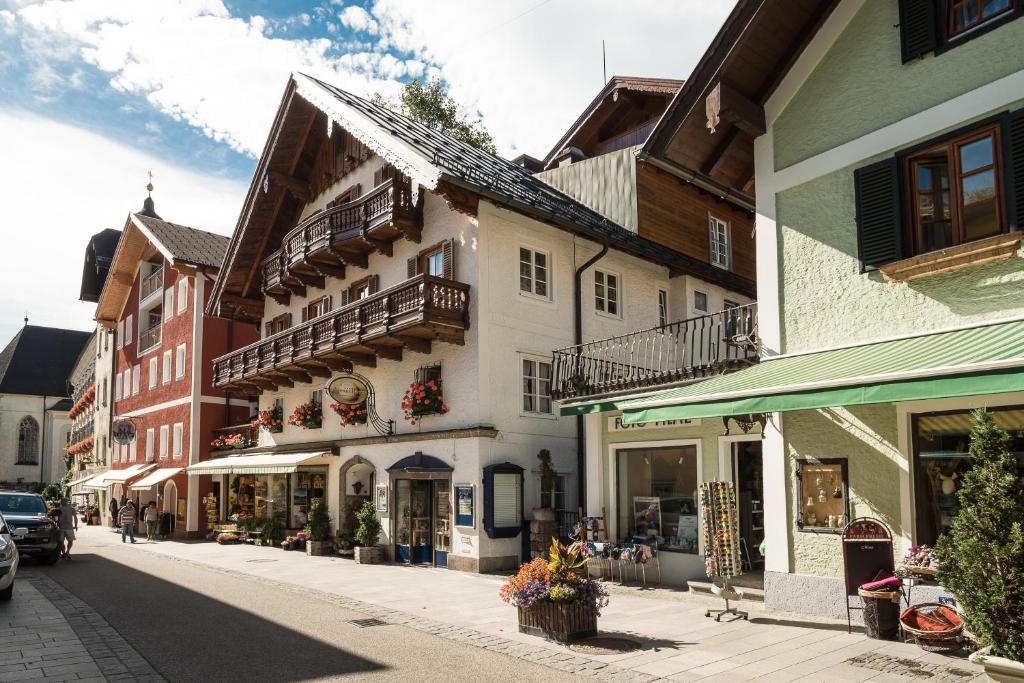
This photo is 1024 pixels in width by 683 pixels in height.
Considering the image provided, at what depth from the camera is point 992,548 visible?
7.20 meters

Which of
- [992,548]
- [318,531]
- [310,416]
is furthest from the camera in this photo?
[310,416]

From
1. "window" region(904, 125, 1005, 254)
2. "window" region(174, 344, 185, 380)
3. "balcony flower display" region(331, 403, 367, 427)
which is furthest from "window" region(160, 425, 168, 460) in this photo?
"window" region(904, 125, 1005, 254)

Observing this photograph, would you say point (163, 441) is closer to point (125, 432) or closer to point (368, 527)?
point (125, 432)

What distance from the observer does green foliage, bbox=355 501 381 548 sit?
68.5 ft

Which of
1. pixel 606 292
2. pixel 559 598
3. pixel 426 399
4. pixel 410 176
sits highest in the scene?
pixel 410 176

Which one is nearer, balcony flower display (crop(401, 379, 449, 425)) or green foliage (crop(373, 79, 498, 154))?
balcony flower display (crop(401, 379, 449, 425))

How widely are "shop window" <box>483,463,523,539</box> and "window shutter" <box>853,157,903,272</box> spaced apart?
9581 mm

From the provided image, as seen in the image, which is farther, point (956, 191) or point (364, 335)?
point (364, 335)

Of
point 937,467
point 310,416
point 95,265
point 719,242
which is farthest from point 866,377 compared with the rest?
point 95,265

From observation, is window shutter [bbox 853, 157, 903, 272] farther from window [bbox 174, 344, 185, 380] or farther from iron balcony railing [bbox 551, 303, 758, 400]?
window [bbox 174, 344, 185, 380]

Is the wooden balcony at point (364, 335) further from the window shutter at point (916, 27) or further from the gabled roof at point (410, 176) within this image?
the window shutter at point (916, 27)

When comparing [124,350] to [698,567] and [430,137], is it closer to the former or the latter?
[430,137]

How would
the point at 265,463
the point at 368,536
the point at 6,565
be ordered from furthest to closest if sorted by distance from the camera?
1. the point at 265,463
2. the point at 368,536
3. the point at 6,565

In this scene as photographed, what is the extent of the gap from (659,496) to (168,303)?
27549mm
